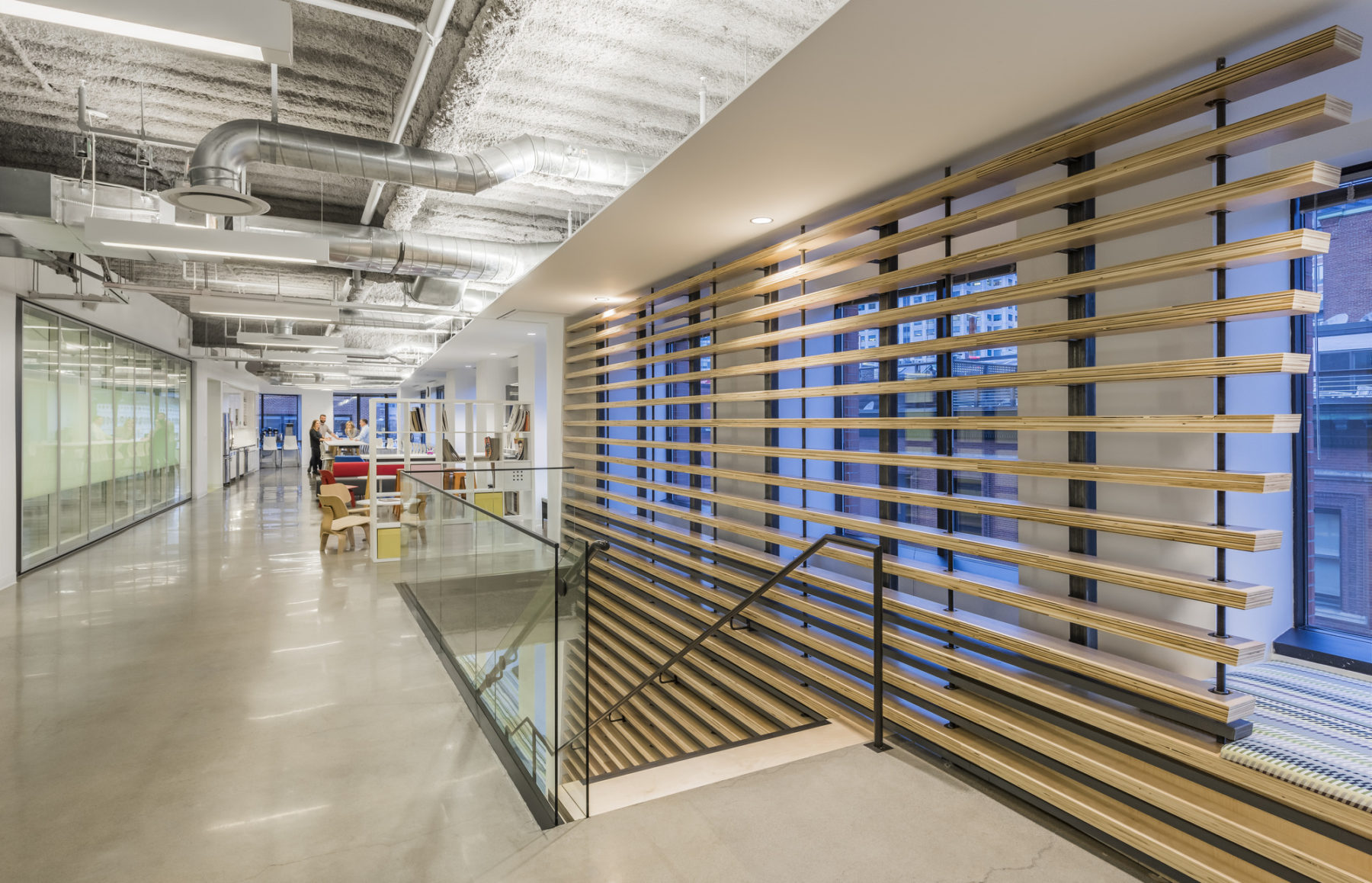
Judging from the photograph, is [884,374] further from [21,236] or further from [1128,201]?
[21,236]

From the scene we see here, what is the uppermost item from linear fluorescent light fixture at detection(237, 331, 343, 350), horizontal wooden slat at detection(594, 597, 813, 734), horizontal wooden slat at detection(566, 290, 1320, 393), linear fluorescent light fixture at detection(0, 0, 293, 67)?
linear fluorescent light fixture at detection(0, 0, 293, 67)

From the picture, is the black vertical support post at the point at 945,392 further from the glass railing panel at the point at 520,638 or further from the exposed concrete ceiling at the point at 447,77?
the glass railing panel at the point at 520,638

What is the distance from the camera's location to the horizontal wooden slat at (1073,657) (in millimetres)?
2400

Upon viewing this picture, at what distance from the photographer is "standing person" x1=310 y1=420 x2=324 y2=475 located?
18.6 m

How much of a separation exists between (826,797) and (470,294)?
355 inches

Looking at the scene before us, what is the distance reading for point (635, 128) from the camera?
5.38m

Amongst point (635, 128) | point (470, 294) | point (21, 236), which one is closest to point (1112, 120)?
point (635, 128)

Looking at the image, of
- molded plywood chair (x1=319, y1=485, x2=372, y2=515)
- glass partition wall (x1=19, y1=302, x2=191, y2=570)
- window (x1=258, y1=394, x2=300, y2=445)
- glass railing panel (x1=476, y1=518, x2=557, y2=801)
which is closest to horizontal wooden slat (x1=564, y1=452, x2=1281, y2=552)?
glass railing panel (x1=476, y1=518, x2=557, y2=801)

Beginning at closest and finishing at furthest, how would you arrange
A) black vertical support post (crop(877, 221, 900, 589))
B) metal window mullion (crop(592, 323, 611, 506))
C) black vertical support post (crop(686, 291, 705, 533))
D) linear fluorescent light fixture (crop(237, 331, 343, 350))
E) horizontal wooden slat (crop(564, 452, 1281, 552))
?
horizontal wooden slat (crop(564, 452, 1281, 552)) < black vertical support post (crop(877, 221, 900, 589)) < black vertical support post (crop(686, 291, 705, 533)) < metal window mullion (crop(592, 323, 611, 506)) < linear fluorescent light fixture (crop(237, 331, 343, 350))

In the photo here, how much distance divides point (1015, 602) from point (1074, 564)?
351 millimetres

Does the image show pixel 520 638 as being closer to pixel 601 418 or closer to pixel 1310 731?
pixel 1310 731

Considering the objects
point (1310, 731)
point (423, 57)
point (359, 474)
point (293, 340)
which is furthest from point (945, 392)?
point (359, 474)

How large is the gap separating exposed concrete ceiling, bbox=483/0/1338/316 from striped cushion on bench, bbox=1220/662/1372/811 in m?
2.44

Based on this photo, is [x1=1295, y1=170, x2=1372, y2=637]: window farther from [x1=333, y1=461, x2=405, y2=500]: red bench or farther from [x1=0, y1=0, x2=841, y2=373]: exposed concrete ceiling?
[x1=333, y1=461, x2=405, y2=500]: red bench
